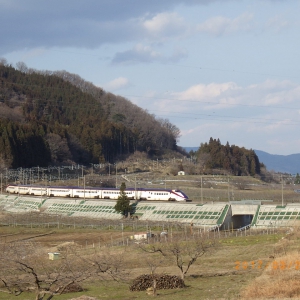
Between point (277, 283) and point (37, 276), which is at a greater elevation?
point (37, 276)

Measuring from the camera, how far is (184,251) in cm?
2844

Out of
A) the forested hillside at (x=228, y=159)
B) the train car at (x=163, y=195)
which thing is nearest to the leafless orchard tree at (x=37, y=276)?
the train car at (x=163, y=195)

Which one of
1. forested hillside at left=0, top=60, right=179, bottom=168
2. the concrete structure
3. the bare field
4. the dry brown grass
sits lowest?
the bare field

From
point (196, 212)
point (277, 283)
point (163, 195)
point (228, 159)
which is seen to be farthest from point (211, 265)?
point (228, 159)

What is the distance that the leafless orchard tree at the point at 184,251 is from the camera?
23.4 metres

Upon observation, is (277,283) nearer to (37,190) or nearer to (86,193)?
(86,193)

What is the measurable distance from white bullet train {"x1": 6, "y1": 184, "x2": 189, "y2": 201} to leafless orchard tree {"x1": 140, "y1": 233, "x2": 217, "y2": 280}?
77.6 ft

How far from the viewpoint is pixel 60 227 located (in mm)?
49250

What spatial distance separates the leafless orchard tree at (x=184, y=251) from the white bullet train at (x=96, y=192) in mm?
23654

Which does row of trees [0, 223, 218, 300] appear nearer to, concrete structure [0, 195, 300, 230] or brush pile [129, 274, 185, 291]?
brush pile [129, 274, 185, 291]

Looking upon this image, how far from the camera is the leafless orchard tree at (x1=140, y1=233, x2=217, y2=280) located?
23.4 metres

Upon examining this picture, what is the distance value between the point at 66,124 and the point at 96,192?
74.4m

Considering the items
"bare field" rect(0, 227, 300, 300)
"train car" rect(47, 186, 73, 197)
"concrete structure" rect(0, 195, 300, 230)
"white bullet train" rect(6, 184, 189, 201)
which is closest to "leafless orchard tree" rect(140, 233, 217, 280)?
"bare field" rect(0, 227, 300, 300)

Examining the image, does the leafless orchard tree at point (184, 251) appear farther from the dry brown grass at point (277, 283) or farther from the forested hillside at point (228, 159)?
the forested hillside at point (228, 159)
